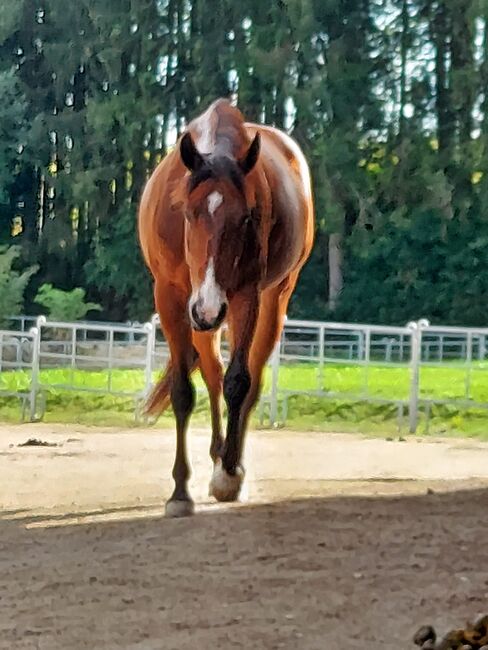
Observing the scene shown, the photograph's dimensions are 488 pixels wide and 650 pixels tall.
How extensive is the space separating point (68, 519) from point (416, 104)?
19135mm

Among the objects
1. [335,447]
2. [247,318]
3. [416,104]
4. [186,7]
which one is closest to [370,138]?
[416,104]

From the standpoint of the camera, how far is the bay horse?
167 inches

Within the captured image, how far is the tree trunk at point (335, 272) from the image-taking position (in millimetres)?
22625

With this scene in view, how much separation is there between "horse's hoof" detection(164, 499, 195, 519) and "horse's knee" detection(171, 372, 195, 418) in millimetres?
521

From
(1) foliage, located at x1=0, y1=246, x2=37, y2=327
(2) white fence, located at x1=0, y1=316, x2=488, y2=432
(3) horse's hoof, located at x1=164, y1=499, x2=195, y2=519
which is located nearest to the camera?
(3) horse's hoof, located at x1=164, y1=499, x2=195, y2=519

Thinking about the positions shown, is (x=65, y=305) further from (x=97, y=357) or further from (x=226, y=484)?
(x=226, y=484)

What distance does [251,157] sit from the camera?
14.5ft

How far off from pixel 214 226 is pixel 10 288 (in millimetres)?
17260

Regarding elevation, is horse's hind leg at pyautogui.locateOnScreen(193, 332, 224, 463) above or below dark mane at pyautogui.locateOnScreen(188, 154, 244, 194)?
below

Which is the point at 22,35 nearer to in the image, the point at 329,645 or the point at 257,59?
the point at 257,59

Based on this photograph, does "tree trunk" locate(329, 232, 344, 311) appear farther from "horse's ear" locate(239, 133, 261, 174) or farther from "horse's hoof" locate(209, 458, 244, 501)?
"horse's ear" locate(239, 133, 261, 174)

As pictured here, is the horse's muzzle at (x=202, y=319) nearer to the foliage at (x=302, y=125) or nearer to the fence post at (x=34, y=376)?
the fence post at (x=34, y=376)

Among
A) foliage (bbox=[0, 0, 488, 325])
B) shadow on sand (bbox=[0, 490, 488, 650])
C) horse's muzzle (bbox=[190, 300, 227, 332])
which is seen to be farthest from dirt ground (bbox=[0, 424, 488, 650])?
foliage (bbox=[0, 0, 488, 325])

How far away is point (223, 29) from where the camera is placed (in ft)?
76.6
